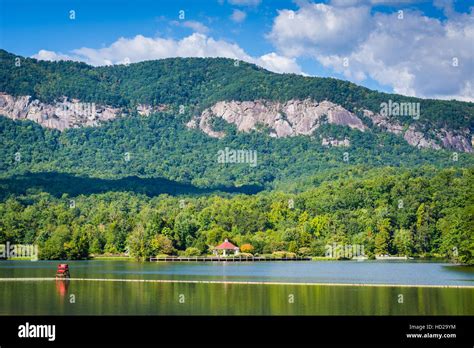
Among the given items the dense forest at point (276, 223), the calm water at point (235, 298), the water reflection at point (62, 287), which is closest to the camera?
the calm water at point (235, 298)

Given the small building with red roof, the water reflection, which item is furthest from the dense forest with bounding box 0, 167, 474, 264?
the water reflection

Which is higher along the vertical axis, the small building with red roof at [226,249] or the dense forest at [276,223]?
the dense forest at [276,223]

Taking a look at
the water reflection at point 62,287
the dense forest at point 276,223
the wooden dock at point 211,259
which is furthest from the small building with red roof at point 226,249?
the water reflection at point 62,287

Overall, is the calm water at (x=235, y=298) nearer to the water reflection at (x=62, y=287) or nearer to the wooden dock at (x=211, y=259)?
the water reflection at (x=62, y=287)

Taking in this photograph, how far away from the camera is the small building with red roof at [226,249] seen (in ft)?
433

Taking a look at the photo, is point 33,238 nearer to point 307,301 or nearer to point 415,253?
point 415,253

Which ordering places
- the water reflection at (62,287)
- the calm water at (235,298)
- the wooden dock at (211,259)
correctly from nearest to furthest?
the calm water at (235,298)
the water reflection at (62,287)
the wooden dock at (211,259)

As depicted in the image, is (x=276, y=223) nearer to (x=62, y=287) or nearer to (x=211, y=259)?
(x=211, y=259)

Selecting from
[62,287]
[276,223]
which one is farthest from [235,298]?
[276,223]

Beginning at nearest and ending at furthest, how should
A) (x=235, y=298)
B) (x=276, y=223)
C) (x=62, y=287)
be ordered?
(x=235, y=298) → (x=62, y=287) → (x=276, y=223)

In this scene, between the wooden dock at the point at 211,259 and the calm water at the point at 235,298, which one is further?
the wooden dock at the point at 211,259

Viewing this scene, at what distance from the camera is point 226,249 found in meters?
132
